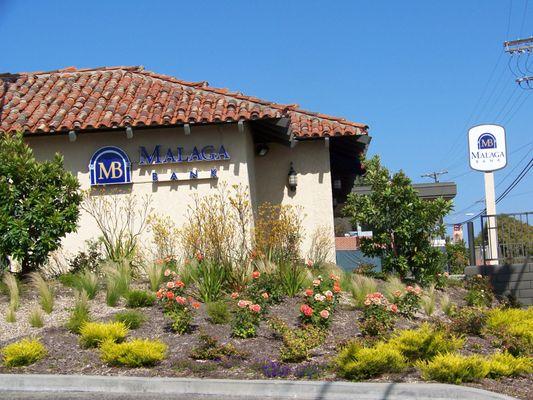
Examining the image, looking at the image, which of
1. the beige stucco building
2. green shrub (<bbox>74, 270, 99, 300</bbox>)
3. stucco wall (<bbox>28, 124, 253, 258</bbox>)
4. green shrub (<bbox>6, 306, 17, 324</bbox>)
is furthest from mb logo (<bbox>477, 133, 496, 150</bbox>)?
green shrub (<bbox>6, 306, 17, 324</bbox>)

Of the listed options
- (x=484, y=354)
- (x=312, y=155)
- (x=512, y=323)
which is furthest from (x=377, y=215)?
(x=484, y=354)

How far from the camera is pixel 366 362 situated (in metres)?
8.17

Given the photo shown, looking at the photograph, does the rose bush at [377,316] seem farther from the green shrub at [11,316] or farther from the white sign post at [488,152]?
the white sign post at [488,152]

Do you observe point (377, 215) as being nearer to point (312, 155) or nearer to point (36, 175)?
point (312, 155)

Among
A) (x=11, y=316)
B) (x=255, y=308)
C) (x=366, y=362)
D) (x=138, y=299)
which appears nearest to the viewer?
(x=366, y=362)

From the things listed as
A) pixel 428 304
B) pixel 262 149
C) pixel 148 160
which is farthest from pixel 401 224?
pixel 148 160

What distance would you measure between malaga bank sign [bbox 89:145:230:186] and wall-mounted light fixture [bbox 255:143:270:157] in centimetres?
198

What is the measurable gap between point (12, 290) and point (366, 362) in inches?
233

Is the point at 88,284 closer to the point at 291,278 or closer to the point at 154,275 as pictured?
the point at 154,275

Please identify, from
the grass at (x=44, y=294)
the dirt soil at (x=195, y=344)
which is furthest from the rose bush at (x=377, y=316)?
the grass at (x=44, y=294)

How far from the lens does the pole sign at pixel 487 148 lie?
18.1 metres

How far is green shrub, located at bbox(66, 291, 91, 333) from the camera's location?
9852mm

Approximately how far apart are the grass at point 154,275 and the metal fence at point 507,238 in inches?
316

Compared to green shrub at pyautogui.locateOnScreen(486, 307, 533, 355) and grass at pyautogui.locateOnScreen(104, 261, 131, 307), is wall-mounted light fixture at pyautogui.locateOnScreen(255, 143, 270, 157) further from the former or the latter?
green shrub at pyautogui.locateOnScreen(486, 307, 533, 355)
